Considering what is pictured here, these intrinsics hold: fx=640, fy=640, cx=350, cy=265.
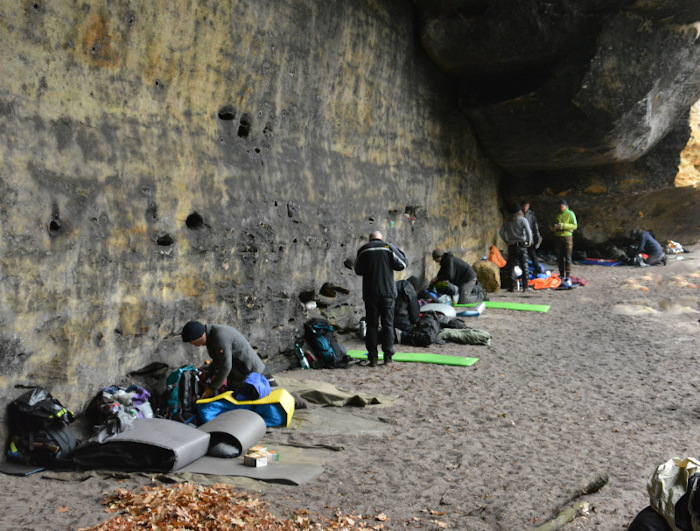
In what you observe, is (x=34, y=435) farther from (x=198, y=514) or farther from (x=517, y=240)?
(x=517, y=240)

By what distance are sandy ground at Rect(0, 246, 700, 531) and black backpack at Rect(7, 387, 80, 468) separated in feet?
0.77

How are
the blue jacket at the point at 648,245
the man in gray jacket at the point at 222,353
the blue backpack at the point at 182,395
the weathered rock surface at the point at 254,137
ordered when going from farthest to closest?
the blue jacket at the point at 648,245, the man in gray jacket at the point at 222,353, the blue backpack at the point at 182,395, the weathered rock surface at the point at 254,137

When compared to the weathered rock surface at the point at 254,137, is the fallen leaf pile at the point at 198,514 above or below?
below

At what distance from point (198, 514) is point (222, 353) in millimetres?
2295

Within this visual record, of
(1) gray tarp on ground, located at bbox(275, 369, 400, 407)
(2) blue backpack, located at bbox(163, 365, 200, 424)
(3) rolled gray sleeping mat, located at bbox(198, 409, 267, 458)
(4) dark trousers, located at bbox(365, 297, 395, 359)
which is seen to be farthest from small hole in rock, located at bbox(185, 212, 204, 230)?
(4) dark trousers, located at bbox(365, 297, 395, 359)

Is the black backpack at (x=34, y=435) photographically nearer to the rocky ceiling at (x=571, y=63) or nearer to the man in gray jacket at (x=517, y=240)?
the rocky ceiling at (x=571, y=63)

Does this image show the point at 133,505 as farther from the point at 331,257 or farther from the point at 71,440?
the point at 331,257

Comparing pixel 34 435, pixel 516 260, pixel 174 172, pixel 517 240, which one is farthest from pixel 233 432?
pixel 516 260

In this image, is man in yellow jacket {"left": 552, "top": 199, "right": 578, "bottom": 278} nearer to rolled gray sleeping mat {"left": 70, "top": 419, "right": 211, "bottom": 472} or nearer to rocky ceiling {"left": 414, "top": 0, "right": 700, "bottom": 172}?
rocky ceiling {"left": 414, "top": 0, "right": 700, "bottom": 172}

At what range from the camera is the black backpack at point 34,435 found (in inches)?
190

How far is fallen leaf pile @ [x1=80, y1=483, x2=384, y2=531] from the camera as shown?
12.1 ft

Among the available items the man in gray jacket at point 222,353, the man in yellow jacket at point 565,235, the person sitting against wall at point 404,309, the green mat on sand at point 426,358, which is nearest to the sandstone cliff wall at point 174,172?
the man in gray jacket at point 222,353

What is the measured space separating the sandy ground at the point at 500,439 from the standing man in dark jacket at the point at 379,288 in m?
0.33

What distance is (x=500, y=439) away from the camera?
17.7ft
